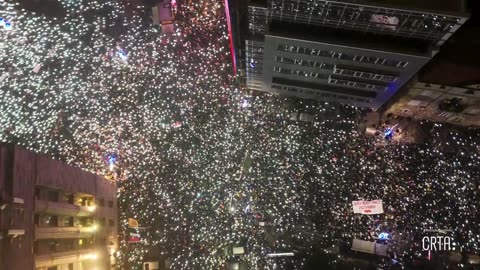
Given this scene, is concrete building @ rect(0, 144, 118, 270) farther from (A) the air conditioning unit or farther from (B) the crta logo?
(B) the crta logo

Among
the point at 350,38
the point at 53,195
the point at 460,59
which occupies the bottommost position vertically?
the point at 53,195

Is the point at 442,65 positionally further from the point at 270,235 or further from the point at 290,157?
the point at 270,235

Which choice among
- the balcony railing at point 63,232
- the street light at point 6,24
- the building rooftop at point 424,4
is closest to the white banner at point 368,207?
the building rooftop at point 424,4

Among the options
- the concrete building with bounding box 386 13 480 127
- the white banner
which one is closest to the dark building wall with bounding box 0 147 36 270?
the white banner

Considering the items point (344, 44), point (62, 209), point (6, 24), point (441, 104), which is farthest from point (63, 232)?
point (441, 104)

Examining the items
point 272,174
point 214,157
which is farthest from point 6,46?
point 272,174

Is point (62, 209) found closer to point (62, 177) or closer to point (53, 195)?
point (53, 195)

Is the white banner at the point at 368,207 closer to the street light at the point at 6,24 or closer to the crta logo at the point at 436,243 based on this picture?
the crta logo at the point at 436,243
